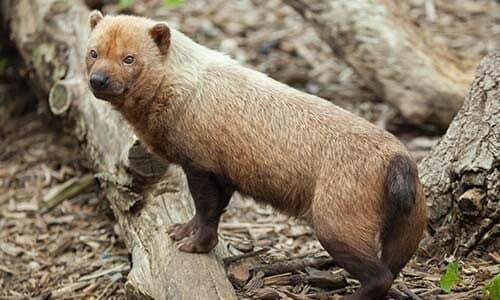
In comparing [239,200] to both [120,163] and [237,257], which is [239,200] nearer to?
[120,163]

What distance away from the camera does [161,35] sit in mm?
5395

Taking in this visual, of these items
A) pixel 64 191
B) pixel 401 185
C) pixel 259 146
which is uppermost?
pixel 401 185

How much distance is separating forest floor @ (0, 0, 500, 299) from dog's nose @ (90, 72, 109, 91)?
1.40 m

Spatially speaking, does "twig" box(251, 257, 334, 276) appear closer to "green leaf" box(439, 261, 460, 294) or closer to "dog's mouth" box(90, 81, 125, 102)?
"green leaf" box(439, 261, 460, 294)

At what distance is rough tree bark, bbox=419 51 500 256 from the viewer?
17.6ft

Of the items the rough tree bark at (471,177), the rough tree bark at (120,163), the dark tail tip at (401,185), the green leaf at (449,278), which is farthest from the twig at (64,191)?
the green leaf at (449,278)

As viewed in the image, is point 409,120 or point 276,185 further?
point 409,120

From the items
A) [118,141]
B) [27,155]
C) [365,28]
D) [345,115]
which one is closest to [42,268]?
[118,141]

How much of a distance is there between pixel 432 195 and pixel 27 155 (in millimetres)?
4450

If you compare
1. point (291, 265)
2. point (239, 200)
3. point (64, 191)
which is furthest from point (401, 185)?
point (64, 191)

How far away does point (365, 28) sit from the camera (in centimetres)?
830

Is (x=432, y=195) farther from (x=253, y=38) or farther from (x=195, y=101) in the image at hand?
(x=253, y=38)

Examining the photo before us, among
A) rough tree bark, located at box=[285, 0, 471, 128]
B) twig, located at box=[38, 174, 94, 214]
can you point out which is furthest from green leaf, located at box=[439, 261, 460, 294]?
twig, located at box=[38, 174, 94, 214]

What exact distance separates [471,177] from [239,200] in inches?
102
